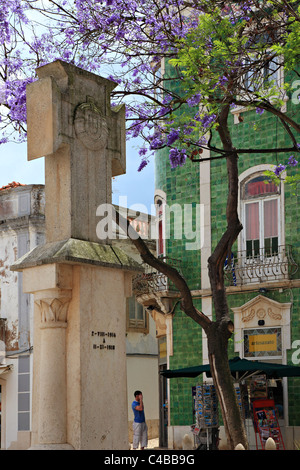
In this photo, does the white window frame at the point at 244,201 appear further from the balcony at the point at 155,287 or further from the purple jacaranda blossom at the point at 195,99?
the purple jacaranda blossom at the point at 195,99

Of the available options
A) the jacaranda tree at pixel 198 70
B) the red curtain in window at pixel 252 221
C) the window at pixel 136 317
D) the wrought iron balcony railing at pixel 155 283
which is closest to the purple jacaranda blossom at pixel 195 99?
the jacaranda tree at pixel 198 70

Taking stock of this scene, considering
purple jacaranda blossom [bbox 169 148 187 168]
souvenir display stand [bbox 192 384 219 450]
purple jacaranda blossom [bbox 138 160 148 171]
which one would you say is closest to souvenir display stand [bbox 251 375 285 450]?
souvenir display stand [bbox 192 384 219 450]

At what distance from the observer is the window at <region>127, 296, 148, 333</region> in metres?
31.3

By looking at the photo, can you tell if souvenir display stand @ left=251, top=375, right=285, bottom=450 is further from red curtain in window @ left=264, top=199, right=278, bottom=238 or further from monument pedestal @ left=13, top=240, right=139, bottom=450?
monument pedestal @ left=13, top=240, right=139, bottom=450

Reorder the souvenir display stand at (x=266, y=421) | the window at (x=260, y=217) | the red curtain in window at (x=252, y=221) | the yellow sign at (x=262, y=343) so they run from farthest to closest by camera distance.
A: the red curtain in window at (x=252, y=221)
the window at (x=260, y=217)
the yellow sign at (x=262, y=343)
the souvenir display stand at (x=266, y=421)

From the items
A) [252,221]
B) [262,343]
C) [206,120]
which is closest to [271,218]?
[252,221]

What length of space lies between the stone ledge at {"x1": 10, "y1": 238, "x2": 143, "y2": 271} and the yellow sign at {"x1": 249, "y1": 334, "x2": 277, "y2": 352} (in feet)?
39.4

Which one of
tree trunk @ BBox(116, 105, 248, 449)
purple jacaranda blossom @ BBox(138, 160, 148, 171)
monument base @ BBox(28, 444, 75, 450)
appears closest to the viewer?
monument base @ BBox(28, 444, 75, 450)

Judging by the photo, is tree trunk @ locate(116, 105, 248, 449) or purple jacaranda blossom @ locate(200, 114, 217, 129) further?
purple jacaranda blossom @ locate(200, 114, 217, 129)

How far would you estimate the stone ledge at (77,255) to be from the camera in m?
10.3

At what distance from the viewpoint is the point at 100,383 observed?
1046cm

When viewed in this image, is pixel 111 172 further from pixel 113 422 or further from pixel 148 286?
pixel 148 286

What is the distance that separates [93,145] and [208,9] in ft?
13.7
